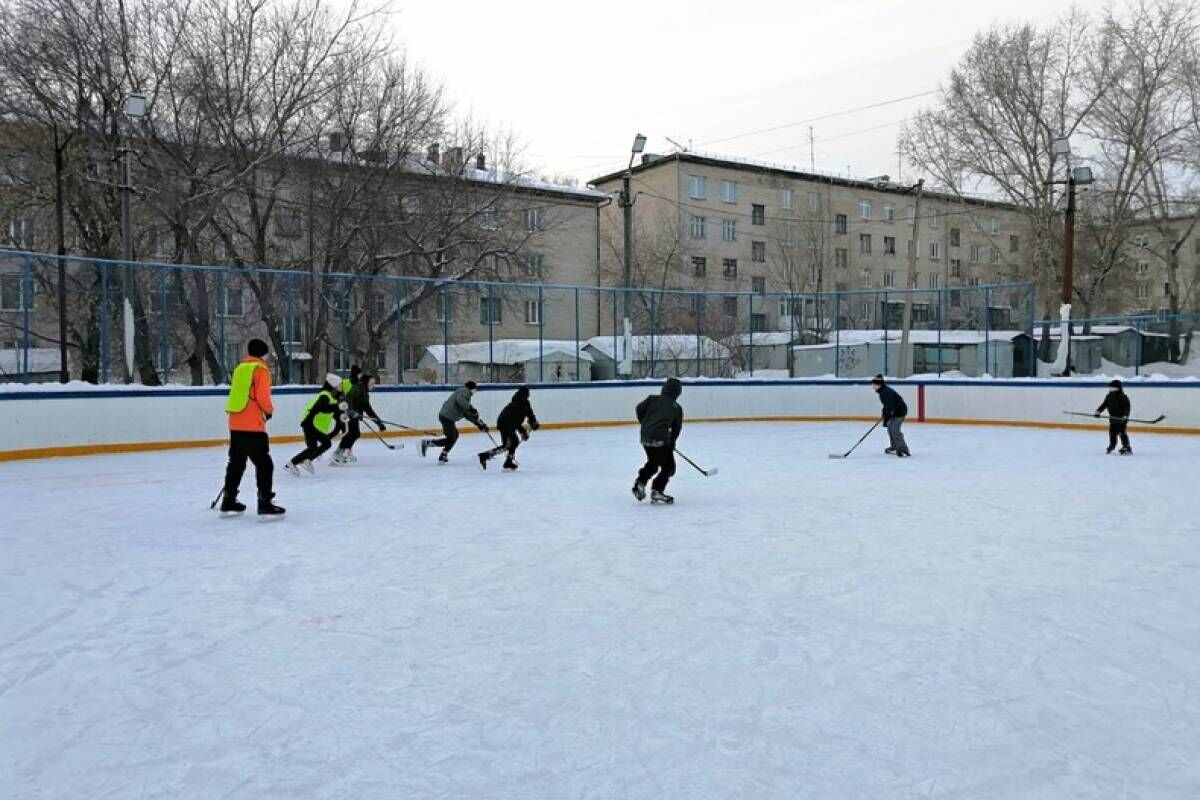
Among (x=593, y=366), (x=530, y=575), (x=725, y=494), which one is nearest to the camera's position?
(x=530, y=575)

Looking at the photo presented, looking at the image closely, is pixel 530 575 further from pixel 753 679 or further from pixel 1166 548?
pixel 1166 548

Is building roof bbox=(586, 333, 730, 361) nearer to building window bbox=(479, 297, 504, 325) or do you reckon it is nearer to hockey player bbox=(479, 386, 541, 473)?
building window bbox=(479, 297, 504, 325)

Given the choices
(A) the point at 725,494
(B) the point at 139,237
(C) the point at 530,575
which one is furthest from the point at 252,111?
(C) the point at 530,575

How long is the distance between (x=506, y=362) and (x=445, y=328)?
1519 millimetres

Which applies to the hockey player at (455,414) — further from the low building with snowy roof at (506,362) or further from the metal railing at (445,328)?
the low building with snowy roof at (506,362)

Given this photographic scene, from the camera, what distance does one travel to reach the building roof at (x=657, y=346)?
62.7 feet

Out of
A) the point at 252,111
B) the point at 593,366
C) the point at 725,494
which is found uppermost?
the point at 252,111

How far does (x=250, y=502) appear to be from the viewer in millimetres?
7957

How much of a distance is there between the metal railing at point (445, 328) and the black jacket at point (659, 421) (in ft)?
29.2

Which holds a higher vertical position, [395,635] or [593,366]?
[593,366]

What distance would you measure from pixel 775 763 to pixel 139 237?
22.9 metres

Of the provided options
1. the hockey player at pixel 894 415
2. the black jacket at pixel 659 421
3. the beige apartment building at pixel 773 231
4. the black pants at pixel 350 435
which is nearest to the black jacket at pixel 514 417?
the black pants at pixel 350 435

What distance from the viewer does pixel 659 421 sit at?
762cm

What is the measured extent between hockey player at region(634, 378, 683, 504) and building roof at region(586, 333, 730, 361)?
1119cm
